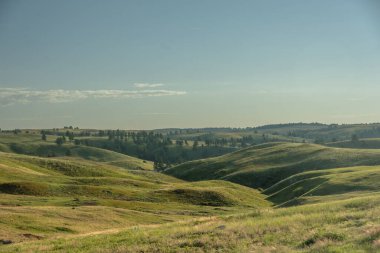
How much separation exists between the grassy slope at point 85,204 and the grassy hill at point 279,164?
32059 mm

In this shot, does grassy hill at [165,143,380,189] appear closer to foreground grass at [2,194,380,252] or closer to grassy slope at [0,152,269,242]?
grassy slope at [0,152,269,242]

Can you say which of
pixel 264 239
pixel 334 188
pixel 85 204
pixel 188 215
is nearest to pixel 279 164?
pixel 334 188

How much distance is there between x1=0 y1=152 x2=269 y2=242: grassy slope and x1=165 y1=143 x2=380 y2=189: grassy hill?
1262 inches

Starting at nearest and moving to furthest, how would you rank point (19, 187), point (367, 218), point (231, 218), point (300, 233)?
point (300, 233), point (367, 218), point (231, 218), point (19, 187)

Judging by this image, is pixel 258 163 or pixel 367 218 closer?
pixel 367 218

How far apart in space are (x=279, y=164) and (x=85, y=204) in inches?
4483

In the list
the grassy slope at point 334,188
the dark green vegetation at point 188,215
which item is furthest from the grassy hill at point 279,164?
the grassy slope at point 334,188

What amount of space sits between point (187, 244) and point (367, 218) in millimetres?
11306

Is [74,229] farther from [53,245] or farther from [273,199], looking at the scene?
[273,199]

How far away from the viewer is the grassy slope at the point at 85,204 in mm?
47219

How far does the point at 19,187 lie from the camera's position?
266 ft

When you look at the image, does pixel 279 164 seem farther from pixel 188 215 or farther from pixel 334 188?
pixel 188 215

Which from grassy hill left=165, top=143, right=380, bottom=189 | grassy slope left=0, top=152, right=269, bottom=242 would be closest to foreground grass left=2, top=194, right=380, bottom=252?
Result: grassy slope left=0, top=152, right=269, bottom=242

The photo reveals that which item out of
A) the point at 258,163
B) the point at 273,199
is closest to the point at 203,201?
the point at 273,199
